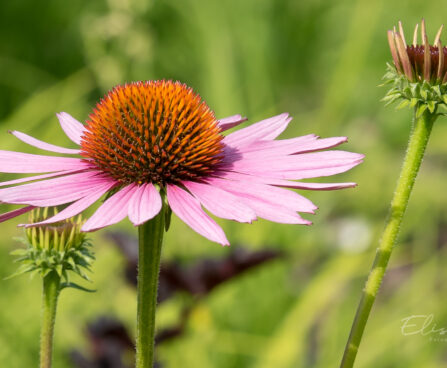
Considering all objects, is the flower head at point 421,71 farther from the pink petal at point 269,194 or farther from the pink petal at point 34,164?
the pink petal at point 34,164

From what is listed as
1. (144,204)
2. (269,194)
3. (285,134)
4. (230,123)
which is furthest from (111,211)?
(285,134)

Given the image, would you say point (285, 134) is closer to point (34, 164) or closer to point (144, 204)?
point (34, 164)

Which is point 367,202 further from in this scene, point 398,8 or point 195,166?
point 195,166

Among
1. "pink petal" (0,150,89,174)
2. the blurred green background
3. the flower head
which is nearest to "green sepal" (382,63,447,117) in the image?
the flower head

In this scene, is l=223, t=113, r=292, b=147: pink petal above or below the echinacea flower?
above

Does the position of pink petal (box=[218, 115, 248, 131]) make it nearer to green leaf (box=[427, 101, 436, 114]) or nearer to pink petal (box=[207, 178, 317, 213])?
pink petal (box=[207, 178, 317, 213])

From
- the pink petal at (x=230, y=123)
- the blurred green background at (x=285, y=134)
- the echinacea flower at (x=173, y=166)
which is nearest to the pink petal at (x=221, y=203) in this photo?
the echinacea flower at (x=173, y=166)
